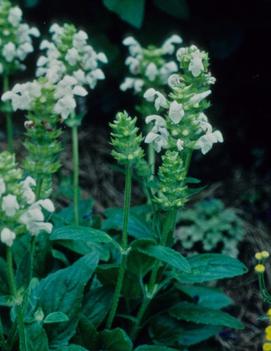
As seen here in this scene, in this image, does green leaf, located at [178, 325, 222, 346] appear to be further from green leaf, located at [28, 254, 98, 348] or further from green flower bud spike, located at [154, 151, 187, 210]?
green flower bud spike, located at [154, 151, 187, 210]

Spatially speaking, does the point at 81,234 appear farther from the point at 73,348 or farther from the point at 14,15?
the point at 14,15

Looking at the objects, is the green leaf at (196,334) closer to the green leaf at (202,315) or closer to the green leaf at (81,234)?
the green leaf at (202,315)

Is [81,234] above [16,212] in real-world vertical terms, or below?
below

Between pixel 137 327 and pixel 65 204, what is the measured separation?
1.77 metres

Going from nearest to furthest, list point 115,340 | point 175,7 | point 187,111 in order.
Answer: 1. point 187,111
2. point 115,340
3. point 175,7

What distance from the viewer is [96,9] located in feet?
17.5

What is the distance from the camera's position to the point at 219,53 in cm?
515

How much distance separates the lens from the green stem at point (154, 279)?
10.6 ft

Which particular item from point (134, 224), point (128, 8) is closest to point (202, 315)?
point (134, 224)

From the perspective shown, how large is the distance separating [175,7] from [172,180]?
2.28 m

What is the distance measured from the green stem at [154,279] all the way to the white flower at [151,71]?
1.09 meters

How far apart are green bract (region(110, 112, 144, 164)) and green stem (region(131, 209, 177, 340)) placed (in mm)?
422

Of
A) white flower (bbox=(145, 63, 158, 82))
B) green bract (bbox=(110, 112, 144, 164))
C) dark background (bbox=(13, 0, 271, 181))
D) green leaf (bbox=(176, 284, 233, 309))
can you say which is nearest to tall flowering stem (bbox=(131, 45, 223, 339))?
green bract (bbox=(110, 112, 144, 164))

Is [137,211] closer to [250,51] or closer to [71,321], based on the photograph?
[71,321]
